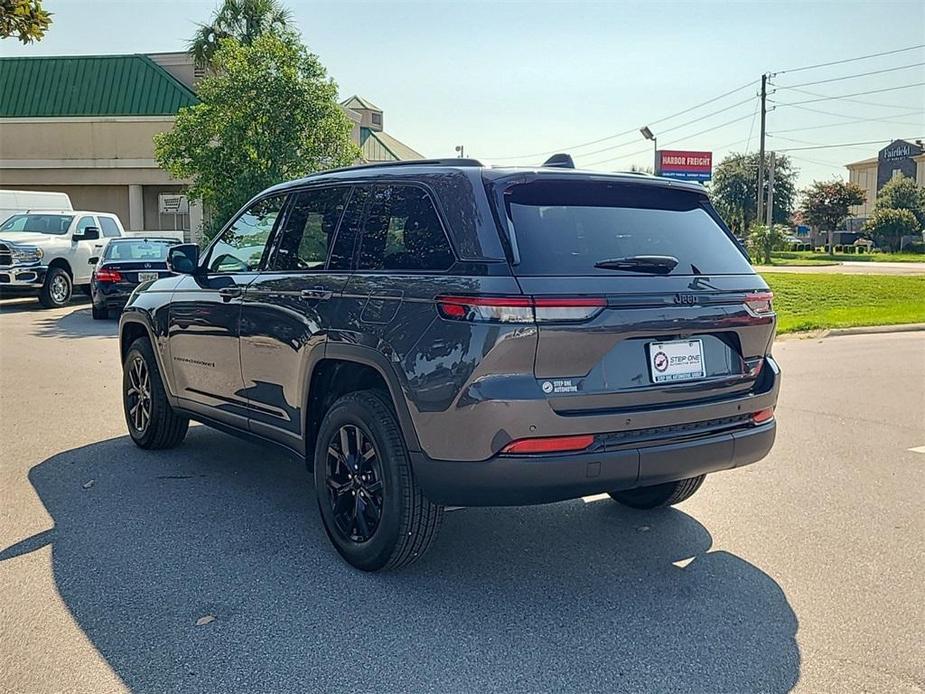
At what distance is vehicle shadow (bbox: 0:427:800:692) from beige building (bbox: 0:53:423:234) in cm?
2636

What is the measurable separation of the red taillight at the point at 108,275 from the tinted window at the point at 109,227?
3970 millimetres

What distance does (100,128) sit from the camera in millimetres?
30188

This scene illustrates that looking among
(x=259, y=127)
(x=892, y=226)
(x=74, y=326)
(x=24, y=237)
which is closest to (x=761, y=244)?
(x=892, y=226)

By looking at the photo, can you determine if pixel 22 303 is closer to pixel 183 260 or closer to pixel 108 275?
pixel 108 275

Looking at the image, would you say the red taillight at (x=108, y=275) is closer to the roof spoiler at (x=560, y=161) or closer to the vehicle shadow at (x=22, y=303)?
the vehicle shadow at (x=22, y=303)

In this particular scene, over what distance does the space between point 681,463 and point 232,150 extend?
56.7 ft

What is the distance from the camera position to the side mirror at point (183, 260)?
5758 mm

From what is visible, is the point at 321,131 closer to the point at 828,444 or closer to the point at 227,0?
the point at 227,0

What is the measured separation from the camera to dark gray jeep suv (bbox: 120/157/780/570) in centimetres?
356

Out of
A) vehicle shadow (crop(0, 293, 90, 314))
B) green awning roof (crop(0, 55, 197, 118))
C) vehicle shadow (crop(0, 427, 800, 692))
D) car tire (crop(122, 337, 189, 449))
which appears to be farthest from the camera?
green awning roof (crop(0, 55, 197, 118))

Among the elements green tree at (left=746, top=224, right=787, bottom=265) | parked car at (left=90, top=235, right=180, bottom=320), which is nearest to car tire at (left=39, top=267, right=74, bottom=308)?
parked car at (left=90, top=235, right=180, bottom=320)

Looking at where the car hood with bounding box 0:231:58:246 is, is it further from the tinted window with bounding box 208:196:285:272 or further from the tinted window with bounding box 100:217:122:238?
the tinted window with bounding box 208:196:285:272

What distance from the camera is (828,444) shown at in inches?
270

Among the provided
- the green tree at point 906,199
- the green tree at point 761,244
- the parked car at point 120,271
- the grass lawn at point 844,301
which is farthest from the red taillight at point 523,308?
the green tree at point 906,199
